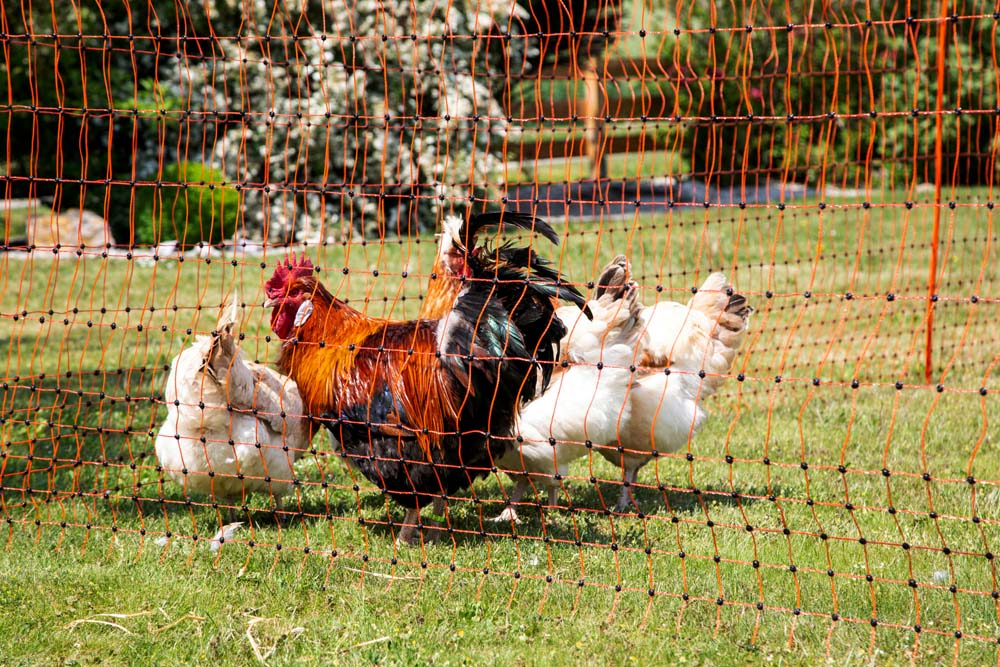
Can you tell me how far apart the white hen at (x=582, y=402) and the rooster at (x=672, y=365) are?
0.11m

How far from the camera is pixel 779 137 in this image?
627 inches

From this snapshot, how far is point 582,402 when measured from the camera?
4672 mm

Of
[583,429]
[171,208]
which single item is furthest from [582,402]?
[171,208]

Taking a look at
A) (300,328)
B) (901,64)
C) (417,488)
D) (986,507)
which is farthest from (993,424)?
(901,64)

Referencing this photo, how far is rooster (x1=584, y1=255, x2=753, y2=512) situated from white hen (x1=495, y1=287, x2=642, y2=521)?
105 mm

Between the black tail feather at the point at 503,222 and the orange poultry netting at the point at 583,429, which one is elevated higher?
the black tail feather at the point at 503,222

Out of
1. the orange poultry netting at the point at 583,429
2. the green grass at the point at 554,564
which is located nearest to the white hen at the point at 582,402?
the orange poultry netting at the point at 583,429

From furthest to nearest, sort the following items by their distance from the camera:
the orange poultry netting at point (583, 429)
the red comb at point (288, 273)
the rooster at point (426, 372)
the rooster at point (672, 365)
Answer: the rooster at point (672, 365) < the red comb at point (288, 273) < the rooster at point (426, 372) < the orange poultry netting at point (583, 429)

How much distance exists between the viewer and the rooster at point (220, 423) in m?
4.28

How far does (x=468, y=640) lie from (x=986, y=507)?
2920mm

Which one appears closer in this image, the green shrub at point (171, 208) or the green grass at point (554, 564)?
the green grass at point (554, 564)

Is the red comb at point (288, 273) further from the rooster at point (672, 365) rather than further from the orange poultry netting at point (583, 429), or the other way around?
the rooster at point (672, 365)

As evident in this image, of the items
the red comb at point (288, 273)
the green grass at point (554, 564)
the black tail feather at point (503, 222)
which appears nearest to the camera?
the green grass at point (554, 564)

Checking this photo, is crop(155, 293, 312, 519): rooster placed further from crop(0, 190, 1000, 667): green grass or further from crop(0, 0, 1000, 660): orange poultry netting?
crop(0, 190, 1000, 667): green grass
